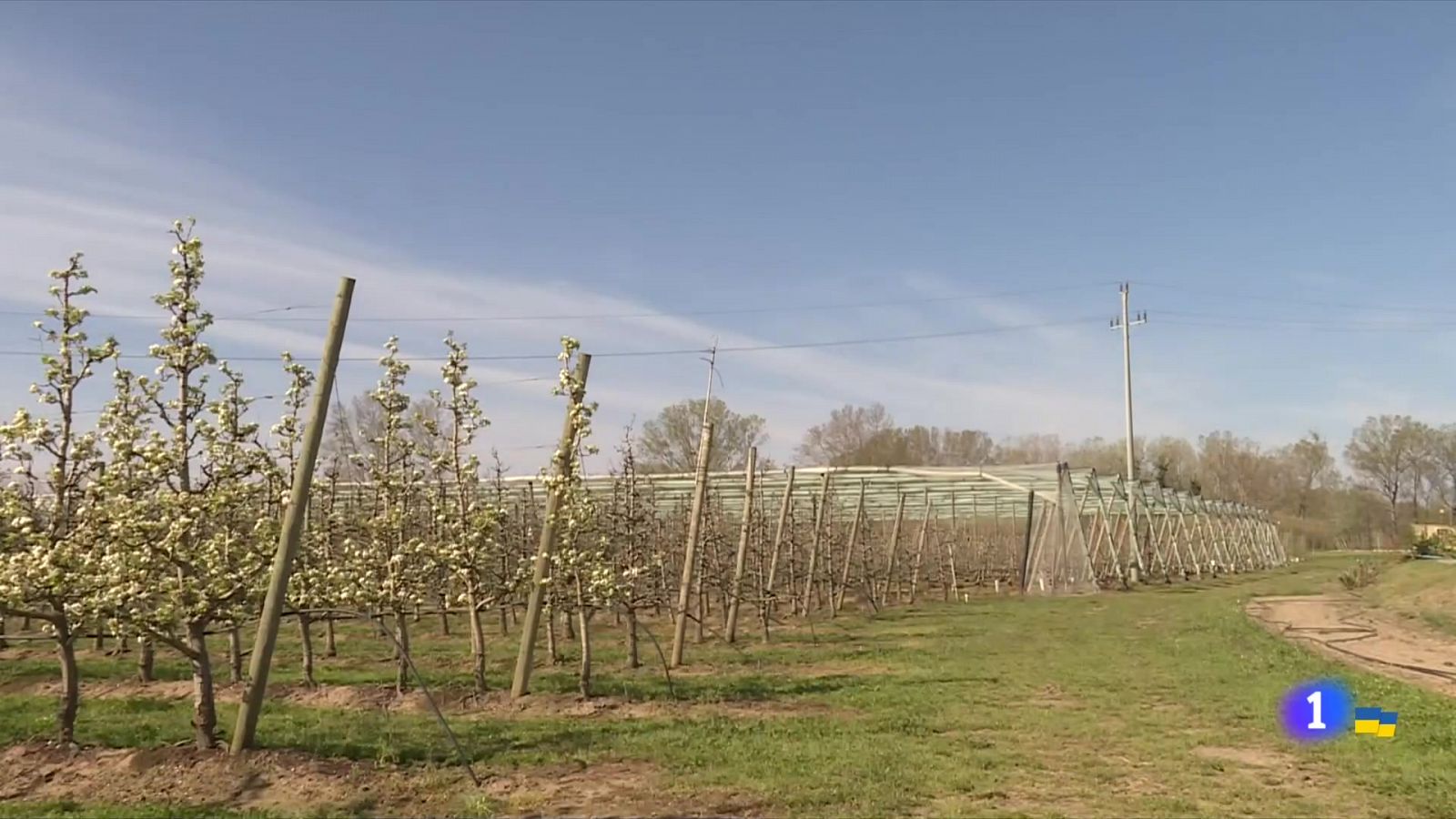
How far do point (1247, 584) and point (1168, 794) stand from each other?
113 ft

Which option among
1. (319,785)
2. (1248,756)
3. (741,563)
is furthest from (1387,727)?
(741,563)

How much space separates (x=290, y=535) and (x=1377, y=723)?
35.2 ft

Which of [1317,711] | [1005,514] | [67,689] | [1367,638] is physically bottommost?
[1367,638]

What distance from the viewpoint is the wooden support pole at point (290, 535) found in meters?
7.97

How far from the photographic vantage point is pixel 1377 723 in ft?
31.6

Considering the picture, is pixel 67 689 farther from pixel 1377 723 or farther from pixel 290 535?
pixel 1377 723

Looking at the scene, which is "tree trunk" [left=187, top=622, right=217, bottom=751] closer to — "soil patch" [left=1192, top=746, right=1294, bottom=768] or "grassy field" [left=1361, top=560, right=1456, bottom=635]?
"soil patch" [left=1192, top=746, right=1294, bottom=768]

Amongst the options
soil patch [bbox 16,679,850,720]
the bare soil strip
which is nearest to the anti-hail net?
soil patch [bbox 16,679,850,720]


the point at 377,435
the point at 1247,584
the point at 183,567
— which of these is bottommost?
the point at 1247,584

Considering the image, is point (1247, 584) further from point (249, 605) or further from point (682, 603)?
point (249, 605)

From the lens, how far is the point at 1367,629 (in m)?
18.8

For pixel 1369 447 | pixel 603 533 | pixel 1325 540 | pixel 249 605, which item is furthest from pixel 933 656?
pixel 1369 447

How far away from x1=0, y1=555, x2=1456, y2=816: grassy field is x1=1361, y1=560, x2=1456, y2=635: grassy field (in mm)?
6664

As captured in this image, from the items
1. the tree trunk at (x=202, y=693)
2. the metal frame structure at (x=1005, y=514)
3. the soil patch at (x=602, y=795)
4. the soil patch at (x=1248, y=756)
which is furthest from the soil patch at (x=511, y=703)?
the metal frame structure at (x=1005, y=514)
